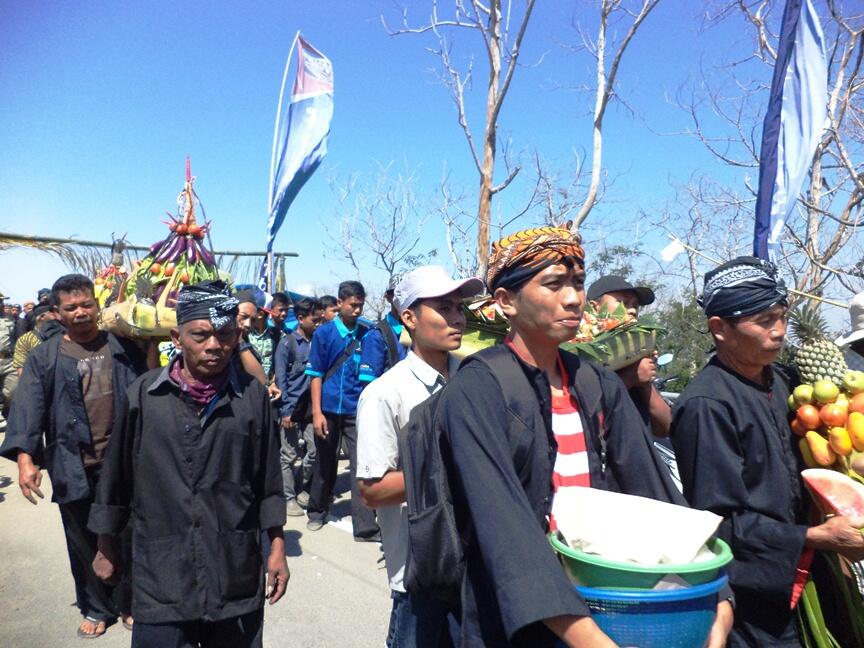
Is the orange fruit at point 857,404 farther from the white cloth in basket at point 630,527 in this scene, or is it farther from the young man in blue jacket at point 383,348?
the young man in blue jacket at point 383,348

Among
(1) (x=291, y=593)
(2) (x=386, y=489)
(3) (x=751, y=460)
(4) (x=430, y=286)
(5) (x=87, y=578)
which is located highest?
(4) (x=430, y=286)

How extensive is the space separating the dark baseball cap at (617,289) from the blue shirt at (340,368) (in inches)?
100

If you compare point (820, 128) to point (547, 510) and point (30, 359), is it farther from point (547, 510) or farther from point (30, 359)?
point (30, 359)

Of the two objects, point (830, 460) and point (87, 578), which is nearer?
point (830, 460)

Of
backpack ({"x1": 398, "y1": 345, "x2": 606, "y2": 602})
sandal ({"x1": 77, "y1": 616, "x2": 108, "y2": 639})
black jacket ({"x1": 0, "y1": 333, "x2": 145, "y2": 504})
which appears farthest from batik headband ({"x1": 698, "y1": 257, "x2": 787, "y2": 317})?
sandal ({"x1": 77, "y1": 616, "x2": 108, "y2": 639})

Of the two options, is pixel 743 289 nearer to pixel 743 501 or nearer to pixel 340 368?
pixel 743 501

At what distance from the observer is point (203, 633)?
2826mm

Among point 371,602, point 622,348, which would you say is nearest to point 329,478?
point 371,602

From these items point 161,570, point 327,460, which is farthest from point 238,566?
point 327,460

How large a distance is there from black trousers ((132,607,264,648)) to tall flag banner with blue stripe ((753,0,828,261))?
167 inches

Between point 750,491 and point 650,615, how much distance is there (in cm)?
110

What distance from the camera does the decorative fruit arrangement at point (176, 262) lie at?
4.36 metres

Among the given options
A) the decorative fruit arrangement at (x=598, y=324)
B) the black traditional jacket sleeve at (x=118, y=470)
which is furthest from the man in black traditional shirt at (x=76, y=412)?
the decorative fruit arrangement at (x=598, y=324)

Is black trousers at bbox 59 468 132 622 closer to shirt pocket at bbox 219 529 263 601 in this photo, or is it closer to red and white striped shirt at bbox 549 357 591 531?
shirt pocket at bbox 219 529 263 601
